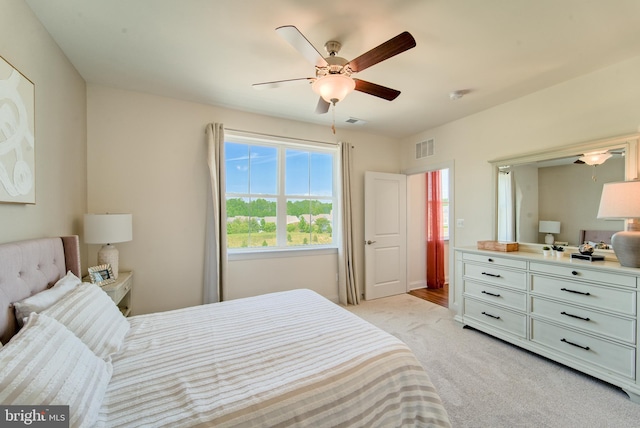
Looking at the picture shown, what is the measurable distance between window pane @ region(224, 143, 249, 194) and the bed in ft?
6.08

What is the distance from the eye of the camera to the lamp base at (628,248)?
1.95 meters

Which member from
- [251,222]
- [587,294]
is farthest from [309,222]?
[587,294]

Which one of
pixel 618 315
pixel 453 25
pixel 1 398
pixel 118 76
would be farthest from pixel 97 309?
pixel 618 315

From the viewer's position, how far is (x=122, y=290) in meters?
2.35

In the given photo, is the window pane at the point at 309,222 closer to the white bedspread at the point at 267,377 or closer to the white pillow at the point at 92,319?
the white bedspread at the point at 267,377

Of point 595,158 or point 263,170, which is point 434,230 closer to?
point 595,158

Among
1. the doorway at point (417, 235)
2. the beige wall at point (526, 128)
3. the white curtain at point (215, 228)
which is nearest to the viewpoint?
the beige wall at point (526, 128)

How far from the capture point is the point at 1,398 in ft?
2.45

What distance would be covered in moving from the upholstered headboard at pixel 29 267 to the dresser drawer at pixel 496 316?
144 inches

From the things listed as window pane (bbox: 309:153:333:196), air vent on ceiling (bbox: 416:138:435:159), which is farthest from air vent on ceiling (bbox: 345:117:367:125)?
air vent on ceiling (bbox: 416:138:435:159)

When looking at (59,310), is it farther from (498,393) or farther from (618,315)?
(618,315)

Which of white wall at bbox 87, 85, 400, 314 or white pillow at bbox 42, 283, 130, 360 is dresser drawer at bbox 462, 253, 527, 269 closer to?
white wall at bbox 87, 85, 400, 314

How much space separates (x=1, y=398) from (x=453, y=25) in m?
2.84

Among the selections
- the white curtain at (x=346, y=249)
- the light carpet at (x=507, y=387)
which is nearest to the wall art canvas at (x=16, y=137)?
the light carpet at (x=507, y=387)
